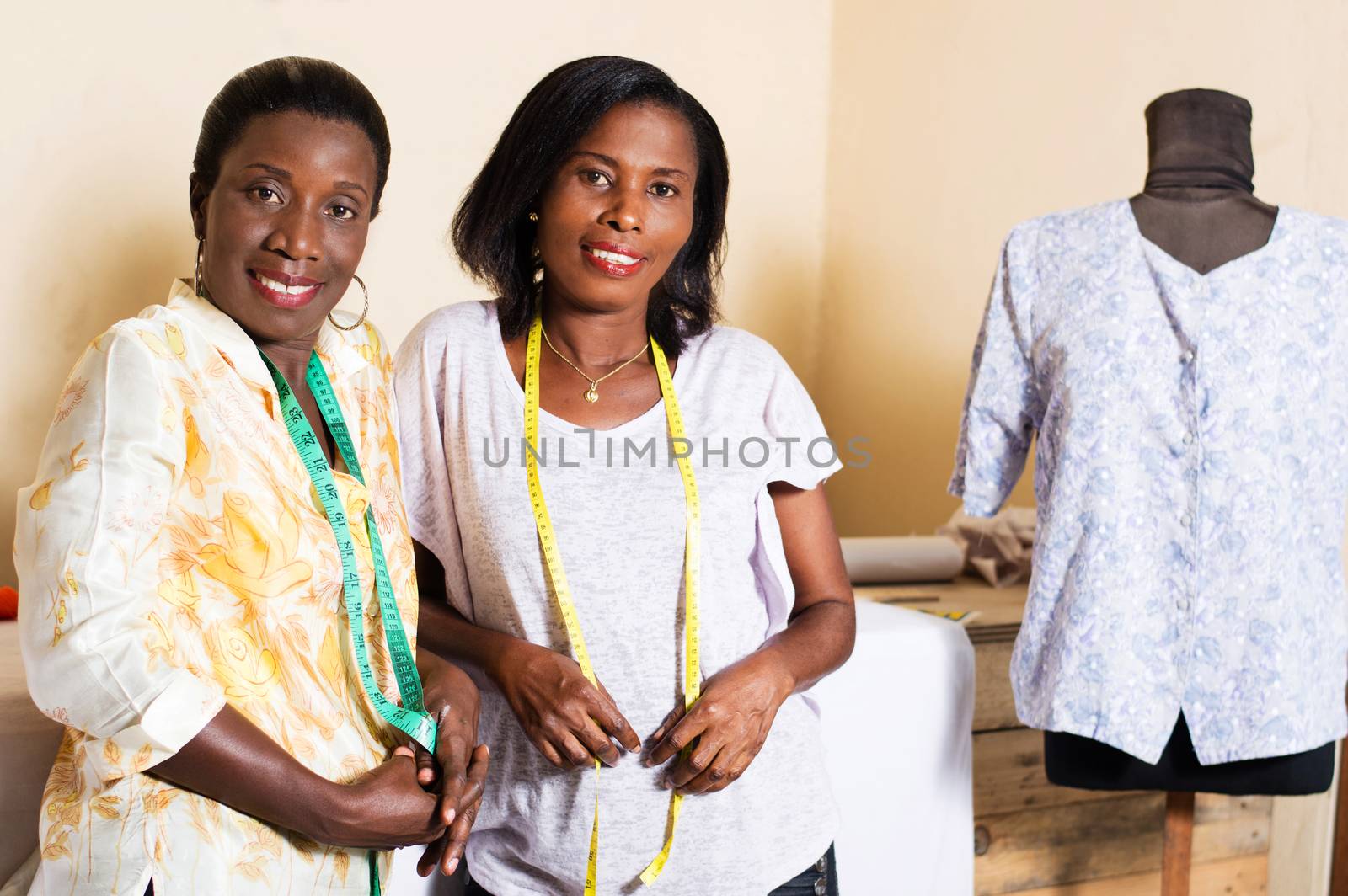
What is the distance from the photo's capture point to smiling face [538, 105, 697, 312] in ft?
4.89

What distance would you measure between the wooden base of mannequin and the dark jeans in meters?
0.92

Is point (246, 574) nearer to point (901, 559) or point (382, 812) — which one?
point (382, 812)

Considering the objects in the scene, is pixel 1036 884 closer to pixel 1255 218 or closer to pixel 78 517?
pixel 1255 218

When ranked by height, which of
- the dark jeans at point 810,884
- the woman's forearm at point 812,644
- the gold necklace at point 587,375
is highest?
the gold necklace at point 587,375

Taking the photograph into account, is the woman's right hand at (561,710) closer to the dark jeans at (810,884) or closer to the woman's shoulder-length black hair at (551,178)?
the dark jeans at (810,884)

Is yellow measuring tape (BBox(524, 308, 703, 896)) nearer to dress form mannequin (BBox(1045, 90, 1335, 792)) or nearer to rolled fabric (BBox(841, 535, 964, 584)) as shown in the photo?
dress form mannequin (BBox(1045, 90, 1335, 792))

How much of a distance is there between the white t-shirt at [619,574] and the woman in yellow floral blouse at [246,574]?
129 mm

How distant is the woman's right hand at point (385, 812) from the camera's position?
113 centimetres

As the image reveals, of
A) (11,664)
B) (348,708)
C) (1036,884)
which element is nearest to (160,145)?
(11,664)

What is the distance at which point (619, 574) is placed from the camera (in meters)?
1.45

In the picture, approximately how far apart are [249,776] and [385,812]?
0.50ft

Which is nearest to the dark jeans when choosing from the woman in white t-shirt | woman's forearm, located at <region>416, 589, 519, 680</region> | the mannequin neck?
the woman in white t-shirt

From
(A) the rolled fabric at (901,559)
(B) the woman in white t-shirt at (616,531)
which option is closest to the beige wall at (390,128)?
(A) the rolled fabric at (901,559)

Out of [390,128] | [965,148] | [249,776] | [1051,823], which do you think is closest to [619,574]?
[249,776]
